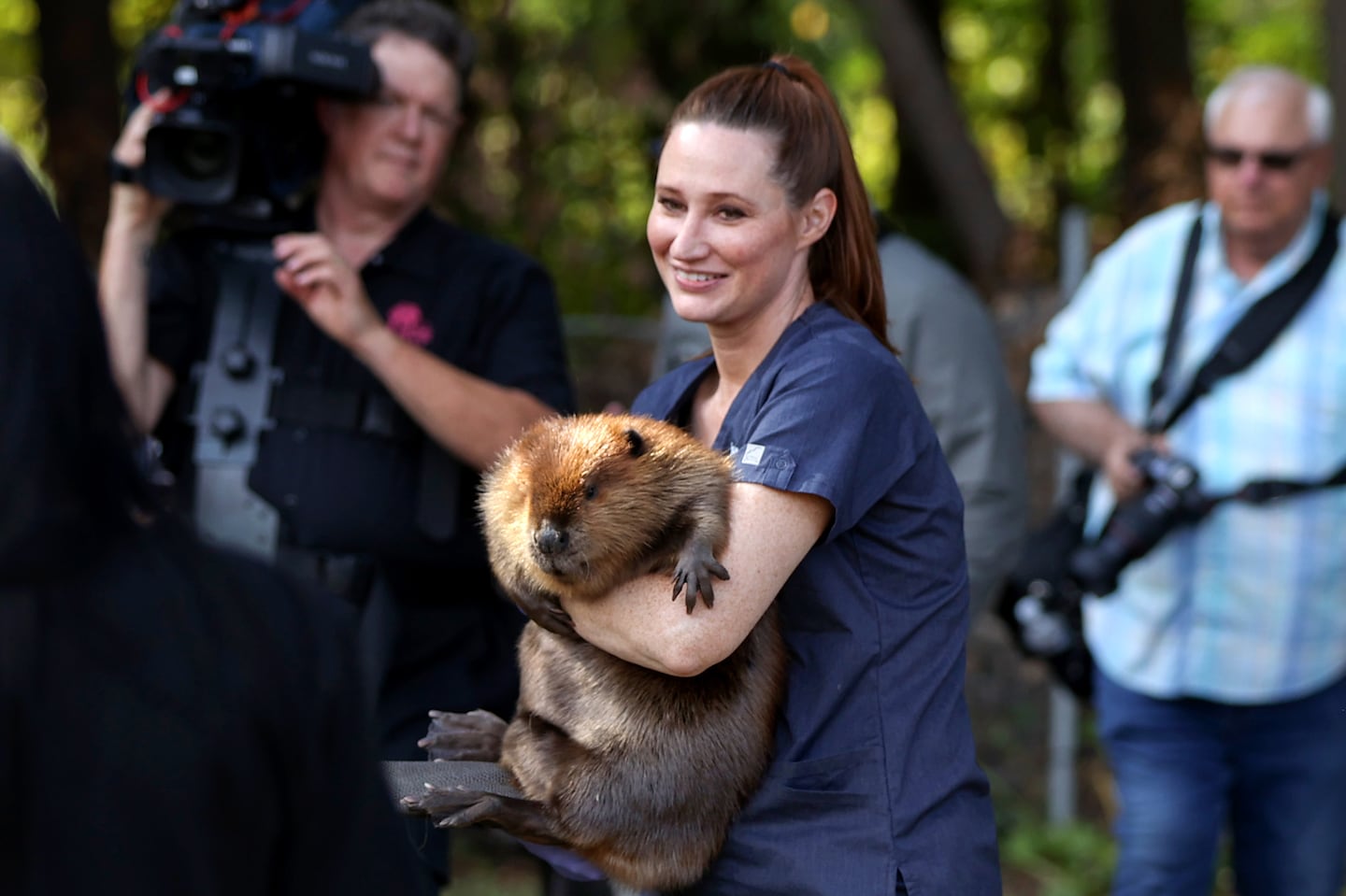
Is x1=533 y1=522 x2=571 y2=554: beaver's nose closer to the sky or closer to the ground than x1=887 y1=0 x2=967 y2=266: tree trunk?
closer to the ground

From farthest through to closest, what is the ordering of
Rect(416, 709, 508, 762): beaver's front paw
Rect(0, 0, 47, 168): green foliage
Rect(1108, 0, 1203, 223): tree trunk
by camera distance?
1. Rect(0, 0, 47, 168): green foliage
2. Rect(1108, 0, 1203, 223): tree trunk
3. Rect(416, 709, 508, 762): beaver's front paw

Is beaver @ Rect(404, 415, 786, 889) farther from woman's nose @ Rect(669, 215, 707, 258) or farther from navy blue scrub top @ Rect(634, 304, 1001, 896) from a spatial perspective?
woman's nose @ Rect(669, 215, 707, 258)

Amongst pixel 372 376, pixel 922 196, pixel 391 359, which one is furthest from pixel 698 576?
pixel 922 196

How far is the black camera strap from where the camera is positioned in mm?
3746

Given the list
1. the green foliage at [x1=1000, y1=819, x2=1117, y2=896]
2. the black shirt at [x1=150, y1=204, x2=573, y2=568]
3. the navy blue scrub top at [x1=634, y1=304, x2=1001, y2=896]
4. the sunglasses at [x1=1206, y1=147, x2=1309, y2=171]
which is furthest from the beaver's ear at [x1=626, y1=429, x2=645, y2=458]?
the green foliage at [x1=1000, y1=819, x2=1117, y2=896]

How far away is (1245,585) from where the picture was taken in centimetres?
381

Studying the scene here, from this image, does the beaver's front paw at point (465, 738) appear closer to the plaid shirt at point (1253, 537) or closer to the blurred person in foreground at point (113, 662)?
the blurred person in foreground at point (113, 662)

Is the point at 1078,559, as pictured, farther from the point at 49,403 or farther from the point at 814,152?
the point at 49,403

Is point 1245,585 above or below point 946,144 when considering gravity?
below

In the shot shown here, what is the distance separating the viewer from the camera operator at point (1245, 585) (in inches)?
149

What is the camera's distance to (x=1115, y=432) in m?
3.94

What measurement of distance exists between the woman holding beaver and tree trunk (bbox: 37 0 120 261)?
237 inches

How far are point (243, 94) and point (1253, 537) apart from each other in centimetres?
268

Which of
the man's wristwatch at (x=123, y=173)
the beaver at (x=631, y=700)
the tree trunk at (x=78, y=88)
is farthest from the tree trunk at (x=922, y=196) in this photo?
the beaver at (x=631, y=700)
